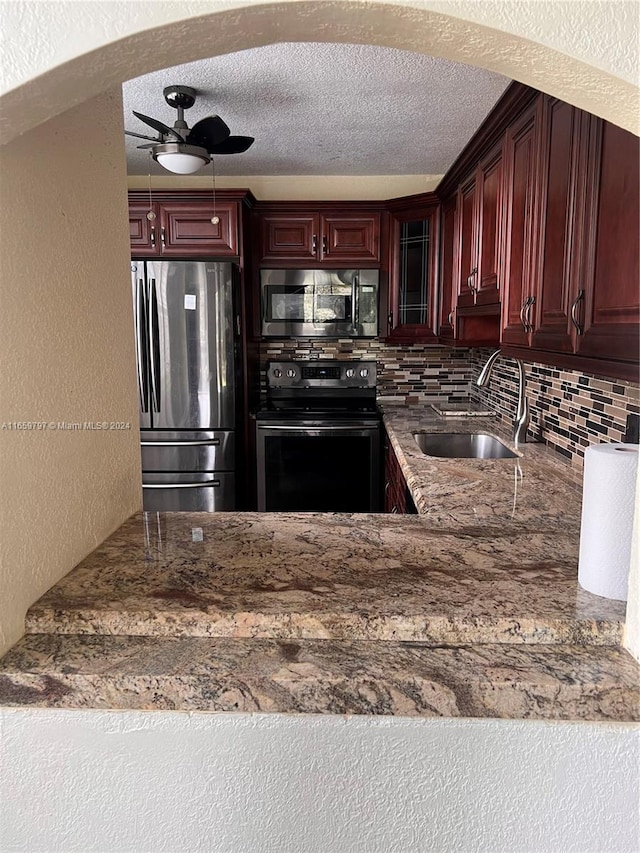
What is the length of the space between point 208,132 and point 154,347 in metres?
1.31

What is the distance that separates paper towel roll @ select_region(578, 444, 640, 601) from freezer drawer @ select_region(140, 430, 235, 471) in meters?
2.60

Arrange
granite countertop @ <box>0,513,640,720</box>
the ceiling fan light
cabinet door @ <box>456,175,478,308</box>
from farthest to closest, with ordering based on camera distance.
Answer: cabinet door @ <box>456,175,478,308</box> < the ceiling fan light < granite countertop @ <box>0,513,640,720</box>

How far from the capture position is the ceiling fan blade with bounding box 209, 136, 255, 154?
2.44 metres

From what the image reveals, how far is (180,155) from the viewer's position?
237 centimetres

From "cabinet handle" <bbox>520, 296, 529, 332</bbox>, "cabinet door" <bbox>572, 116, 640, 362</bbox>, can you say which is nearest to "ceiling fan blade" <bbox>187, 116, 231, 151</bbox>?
"cabinet handle" <bbox>520, 296, 529, 332</bbox>

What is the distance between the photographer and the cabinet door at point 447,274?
3.23 metres

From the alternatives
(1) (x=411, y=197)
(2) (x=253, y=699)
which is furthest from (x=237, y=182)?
(2) (x=253, y=699)

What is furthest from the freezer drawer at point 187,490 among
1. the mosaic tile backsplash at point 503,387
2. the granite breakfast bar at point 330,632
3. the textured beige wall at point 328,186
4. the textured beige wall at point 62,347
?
the granite breakfast bar at point 330,632

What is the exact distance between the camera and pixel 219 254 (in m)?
3.50

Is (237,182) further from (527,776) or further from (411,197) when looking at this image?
(527,776)

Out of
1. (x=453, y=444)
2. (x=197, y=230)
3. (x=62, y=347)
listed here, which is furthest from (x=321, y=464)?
(x=62, y=347)

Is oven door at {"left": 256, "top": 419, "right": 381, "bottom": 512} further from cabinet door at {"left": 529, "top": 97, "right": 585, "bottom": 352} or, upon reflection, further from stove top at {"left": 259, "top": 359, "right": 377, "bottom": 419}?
cabinet door at {"left": 529, "top": 97, "right": 585, "bottom": 352}

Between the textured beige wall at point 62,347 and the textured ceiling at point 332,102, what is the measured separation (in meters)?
1.24

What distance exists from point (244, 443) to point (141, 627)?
2637mm
